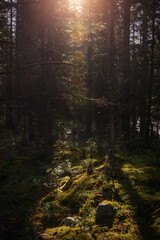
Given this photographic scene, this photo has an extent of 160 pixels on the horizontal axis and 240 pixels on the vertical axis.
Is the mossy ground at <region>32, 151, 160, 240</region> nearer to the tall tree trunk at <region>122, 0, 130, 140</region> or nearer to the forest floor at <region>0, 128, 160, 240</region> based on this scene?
the forest floor at <region>0, 128, 160, 240</region>

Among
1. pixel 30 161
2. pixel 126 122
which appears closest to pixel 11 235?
pixel 30 161

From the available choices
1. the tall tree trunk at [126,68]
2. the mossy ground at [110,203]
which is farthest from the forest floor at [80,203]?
the tall tree trunk at [126,68]

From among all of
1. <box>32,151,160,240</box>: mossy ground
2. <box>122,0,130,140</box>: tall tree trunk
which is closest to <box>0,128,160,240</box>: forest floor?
<box>32,151,160,240</box>: mossy ground

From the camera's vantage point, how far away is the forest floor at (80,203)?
13.8 ft

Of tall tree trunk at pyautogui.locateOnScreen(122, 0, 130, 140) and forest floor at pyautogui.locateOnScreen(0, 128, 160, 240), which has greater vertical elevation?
tall tree trunk at pyautogui.locateOnScreen(122, 0, 130, 140)

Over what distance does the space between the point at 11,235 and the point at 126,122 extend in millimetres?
9497

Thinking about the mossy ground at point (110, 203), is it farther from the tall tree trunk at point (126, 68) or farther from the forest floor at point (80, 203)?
the tall tree trunk at point (126, 68)

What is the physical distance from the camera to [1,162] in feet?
36.6

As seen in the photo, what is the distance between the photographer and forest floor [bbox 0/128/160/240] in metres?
4.19

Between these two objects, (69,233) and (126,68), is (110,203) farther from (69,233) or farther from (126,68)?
(126,68)

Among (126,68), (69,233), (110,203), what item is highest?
(126,68)

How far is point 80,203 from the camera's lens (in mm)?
5492

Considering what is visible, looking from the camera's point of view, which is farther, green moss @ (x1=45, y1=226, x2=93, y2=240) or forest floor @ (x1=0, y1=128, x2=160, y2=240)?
forest floor @ (x1=0, y1=128, x2=160, y2=240)

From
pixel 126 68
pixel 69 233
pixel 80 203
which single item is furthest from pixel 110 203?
pixel 126 68
